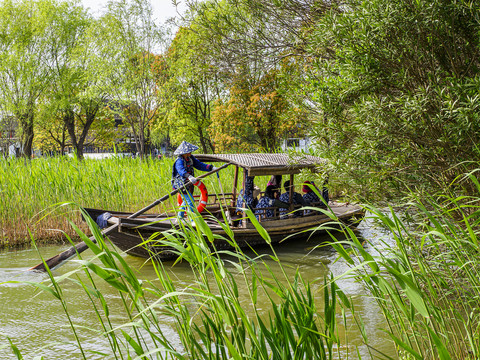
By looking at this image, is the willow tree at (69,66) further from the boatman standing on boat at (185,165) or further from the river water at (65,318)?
the river water at (65,318)

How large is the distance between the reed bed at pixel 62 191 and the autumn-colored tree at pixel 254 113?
27.2 ft

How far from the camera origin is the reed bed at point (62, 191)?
30.9 feet

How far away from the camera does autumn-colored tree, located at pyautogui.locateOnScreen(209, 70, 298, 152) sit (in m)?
18.9

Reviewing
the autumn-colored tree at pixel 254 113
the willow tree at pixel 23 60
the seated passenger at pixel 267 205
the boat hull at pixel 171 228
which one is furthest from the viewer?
the willow tree at pixel 23 60

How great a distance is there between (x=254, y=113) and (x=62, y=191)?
1078 cm

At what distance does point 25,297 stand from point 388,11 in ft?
18.4

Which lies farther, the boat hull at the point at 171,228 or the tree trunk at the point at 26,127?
the tree trunk at the point at 26,127

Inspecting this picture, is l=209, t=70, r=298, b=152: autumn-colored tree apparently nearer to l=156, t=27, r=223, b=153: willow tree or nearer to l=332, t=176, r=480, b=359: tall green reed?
l=156, t=27, r=223, b=153: willow tree

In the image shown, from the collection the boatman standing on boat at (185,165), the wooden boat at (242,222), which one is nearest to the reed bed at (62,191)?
the boatman standing on boat at (185,165)

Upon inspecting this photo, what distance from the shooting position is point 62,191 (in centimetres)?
978

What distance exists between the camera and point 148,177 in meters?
11.0

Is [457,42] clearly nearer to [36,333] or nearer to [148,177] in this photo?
[36,333]

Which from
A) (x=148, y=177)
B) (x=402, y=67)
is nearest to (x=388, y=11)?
(x=402, y=67)

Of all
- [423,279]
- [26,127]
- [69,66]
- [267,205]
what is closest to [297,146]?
[267,205]
